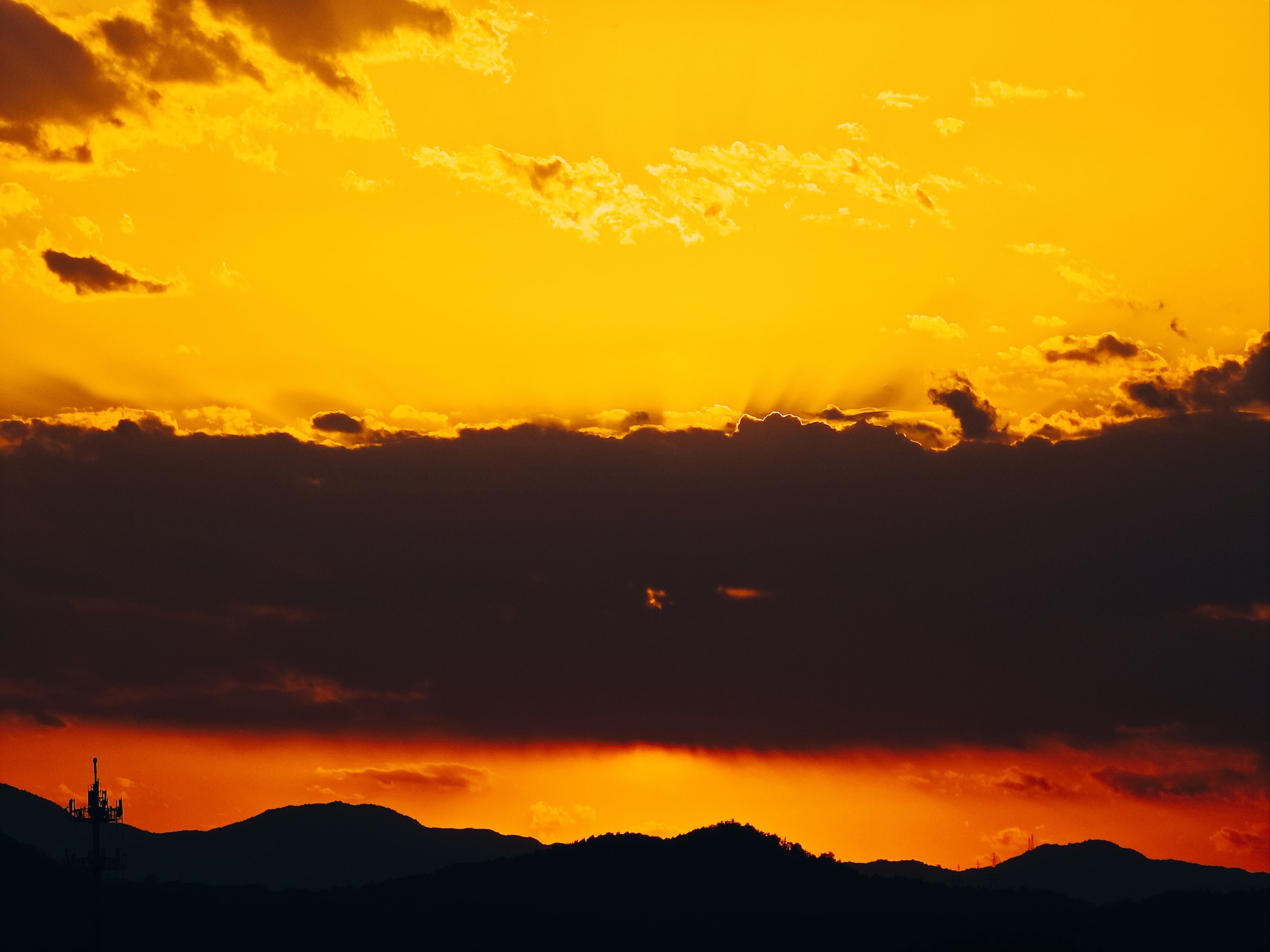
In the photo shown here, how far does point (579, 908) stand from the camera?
181 m

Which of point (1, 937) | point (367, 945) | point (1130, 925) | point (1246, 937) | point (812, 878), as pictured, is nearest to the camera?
point (1246, 937)

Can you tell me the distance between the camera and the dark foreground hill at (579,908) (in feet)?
512

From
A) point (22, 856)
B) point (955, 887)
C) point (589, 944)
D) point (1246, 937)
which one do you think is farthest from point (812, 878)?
point (22, 856)

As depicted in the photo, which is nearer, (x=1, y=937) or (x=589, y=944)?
Answer: (x=1, y=937)

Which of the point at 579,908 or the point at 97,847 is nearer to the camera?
the point at 97,847

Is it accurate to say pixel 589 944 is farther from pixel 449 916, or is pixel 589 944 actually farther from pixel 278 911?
pixel 278 911

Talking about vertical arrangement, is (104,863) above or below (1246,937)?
above

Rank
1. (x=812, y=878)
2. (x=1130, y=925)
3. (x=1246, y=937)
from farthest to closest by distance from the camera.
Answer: (x=812, y=878)
(x=1130, y=925)
(x=1246, y=937)

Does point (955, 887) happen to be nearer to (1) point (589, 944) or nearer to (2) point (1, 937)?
(1) point (589, 944)

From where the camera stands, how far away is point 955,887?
17788cm

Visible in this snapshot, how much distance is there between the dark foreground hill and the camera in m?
156

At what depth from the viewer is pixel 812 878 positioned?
18912 centimetres

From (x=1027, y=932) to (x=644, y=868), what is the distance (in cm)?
6733

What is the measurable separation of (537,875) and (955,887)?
51525 mm
